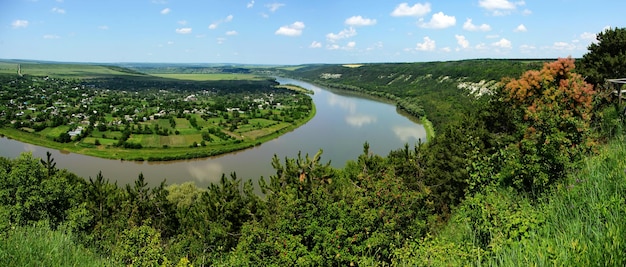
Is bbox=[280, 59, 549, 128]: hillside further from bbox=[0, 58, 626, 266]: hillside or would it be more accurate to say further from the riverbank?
the riverbank

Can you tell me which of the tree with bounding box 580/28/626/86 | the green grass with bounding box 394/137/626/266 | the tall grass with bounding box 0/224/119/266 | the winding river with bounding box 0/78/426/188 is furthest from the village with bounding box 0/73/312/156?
the green grass with bounding box 394/137/626/266

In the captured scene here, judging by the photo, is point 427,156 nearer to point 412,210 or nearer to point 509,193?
point 412,210

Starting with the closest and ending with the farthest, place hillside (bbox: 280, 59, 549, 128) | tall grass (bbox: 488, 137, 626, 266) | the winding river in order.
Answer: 1. tall grass (bbox: 488, 137, 626, 266)
2. the winding river
3. hillside (bbox: 280, 59, 549, 128)

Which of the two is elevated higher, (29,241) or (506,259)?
(506,259)

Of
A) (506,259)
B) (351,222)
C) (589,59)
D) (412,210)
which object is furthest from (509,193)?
(589,59)

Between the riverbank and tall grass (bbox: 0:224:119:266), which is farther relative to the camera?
the riverbank

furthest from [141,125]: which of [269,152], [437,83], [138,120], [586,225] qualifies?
[437,83]
